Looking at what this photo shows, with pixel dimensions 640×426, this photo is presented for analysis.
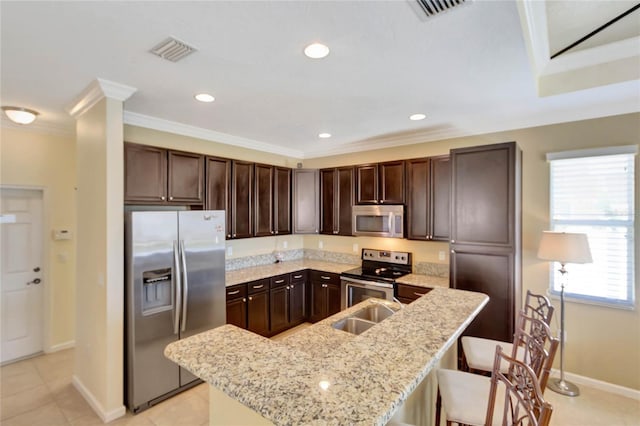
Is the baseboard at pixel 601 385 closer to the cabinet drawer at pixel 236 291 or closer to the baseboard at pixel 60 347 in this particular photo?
the cabinet drawer at pixel 236 291

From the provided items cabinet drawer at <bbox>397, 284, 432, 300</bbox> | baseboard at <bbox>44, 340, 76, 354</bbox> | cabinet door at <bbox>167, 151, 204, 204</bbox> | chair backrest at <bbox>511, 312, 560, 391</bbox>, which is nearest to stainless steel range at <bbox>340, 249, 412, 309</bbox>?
cabinet drawer at <bbox>397, 284, 432, 300</bbox>

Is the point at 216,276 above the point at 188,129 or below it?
below

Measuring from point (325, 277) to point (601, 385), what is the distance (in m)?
3.14

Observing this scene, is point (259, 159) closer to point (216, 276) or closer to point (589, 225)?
point (216, 276)

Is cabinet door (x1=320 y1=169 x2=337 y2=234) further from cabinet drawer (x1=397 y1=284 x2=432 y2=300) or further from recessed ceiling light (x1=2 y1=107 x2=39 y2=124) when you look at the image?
recessed ceiling light (x1=2 y1=107 x2=39 y2=124)

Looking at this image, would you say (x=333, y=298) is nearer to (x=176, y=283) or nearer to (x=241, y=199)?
(x=241, y=199)

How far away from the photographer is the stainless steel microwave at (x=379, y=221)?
394cm

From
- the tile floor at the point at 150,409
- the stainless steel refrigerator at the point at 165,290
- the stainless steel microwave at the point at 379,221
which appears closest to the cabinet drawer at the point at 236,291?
the stainless steel refrigerator at the point at 165,290

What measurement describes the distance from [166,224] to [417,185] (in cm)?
293

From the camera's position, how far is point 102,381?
2.61m

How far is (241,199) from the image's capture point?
4082 millimetres

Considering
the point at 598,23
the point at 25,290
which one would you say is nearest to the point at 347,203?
the point at 598,23

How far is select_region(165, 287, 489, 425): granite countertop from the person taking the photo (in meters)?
0.87

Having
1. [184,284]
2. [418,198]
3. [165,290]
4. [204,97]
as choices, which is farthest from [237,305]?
[418,198]
